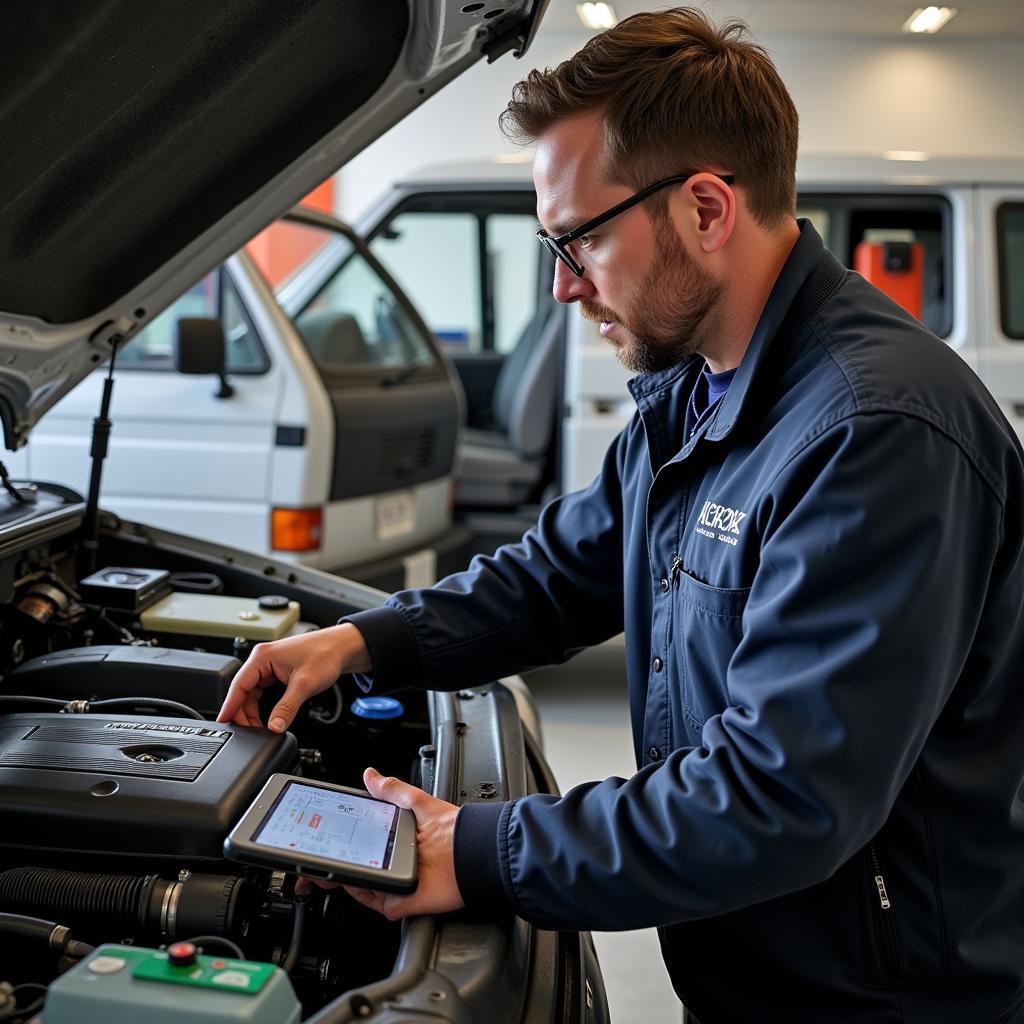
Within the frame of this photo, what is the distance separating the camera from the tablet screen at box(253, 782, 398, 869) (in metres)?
1.19

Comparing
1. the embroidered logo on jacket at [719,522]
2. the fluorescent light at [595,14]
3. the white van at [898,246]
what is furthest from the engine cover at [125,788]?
the fluorescent light at [595,14]

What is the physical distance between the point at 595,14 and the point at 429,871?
8907mm

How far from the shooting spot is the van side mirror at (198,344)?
340 centimetres

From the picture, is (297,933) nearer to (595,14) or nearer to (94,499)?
(94,499)

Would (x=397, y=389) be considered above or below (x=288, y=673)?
above

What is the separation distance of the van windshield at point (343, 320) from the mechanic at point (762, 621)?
105 inches

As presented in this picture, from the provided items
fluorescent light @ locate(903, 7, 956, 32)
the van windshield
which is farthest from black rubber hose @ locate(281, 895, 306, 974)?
fluorescent light @ locate(903, 7, 956, 32)

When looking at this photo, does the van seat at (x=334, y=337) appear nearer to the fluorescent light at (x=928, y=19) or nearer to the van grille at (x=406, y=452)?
the van grille at (x=406, y=452)

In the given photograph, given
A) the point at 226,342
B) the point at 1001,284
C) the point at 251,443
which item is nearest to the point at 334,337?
the point at 226,342

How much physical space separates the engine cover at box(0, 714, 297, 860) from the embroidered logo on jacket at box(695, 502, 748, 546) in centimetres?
61

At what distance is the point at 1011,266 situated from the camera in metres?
4.61

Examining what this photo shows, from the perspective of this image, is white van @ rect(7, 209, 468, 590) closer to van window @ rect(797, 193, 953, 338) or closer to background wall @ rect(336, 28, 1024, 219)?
van window @ rect(797, 193, 953, 338)

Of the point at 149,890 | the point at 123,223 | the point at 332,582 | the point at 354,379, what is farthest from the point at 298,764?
the point at 354,379

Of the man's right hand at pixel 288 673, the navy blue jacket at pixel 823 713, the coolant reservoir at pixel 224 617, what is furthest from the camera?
the coolant reservoir at pixel 224 617
